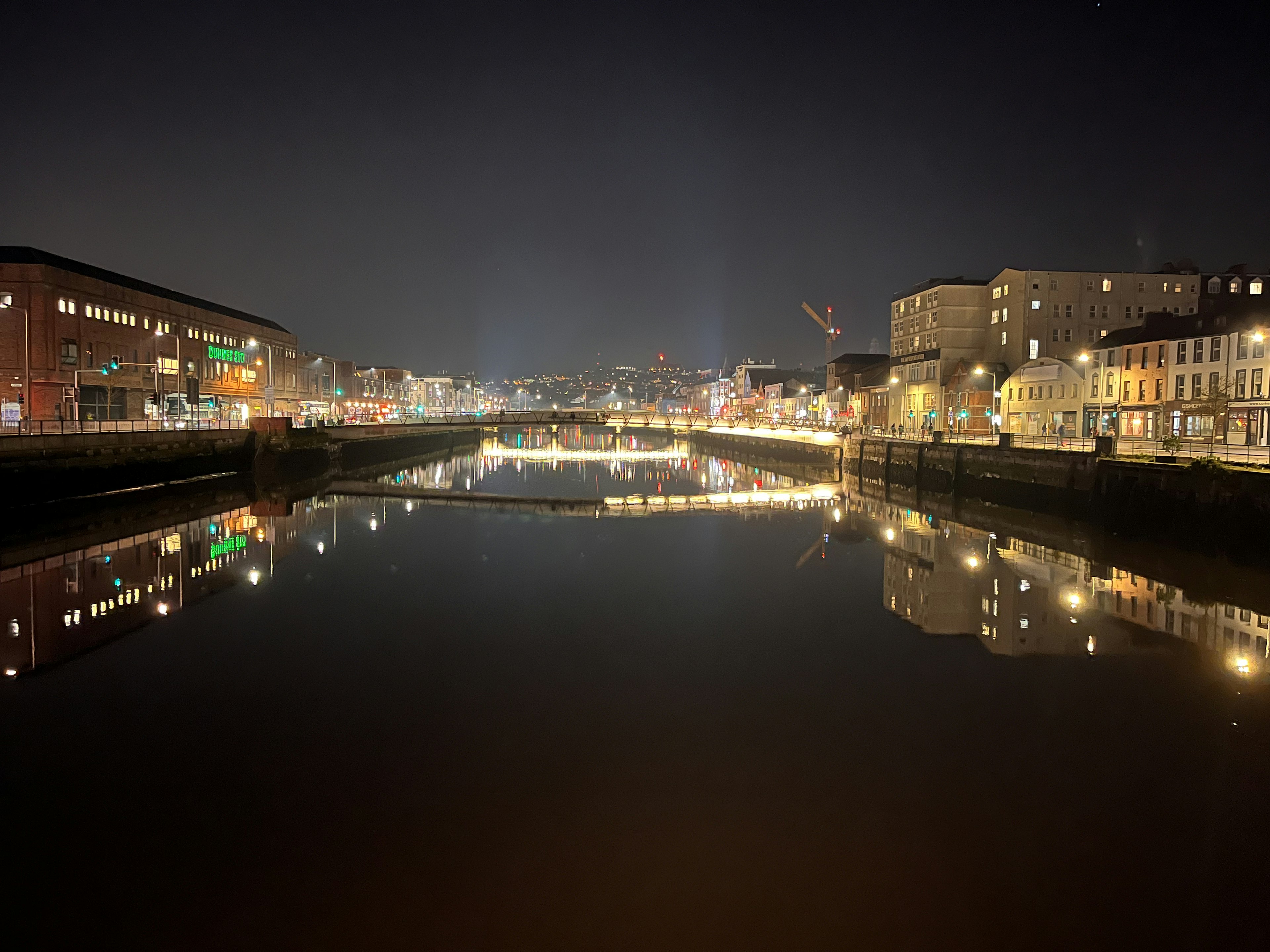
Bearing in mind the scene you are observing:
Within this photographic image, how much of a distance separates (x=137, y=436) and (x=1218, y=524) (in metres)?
49.1

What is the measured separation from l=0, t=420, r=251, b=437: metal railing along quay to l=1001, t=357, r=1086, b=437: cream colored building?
178 feet

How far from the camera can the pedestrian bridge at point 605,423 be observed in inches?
3059

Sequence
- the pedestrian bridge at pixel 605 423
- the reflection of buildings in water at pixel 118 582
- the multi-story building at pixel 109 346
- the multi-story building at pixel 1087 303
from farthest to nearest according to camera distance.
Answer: the pedestrian bridge at pixel 605 423
the multi-story building at pixel 1087 303
the multi-story building at pixel 109 346
the reflection of buildings in water at pixel 118 582

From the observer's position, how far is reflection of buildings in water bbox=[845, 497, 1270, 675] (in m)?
18.0

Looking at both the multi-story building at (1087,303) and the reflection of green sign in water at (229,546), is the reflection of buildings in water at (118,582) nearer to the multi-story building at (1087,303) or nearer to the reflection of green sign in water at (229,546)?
the reflection of green sign in water at (229,546)

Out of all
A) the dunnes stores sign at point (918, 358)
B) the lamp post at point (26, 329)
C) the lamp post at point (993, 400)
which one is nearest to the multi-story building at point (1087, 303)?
the lamp post at point (993, 400)

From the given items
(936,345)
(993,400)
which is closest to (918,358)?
(936,345)

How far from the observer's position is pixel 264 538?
33.0m

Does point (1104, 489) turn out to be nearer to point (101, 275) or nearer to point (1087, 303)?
point (1087, 303)

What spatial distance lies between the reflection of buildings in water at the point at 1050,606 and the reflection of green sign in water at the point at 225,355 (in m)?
75.6

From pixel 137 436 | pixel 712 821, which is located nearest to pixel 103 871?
pixel 712 821

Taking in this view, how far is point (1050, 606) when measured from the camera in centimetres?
2166

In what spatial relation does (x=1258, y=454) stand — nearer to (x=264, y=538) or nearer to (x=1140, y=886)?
(x=1140, y=886)

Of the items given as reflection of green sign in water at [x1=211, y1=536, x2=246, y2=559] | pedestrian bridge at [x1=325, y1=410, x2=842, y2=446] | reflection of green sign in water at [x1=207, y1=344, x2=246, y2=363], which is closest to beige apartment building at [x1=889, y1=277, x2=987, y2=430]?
pedestrian bridge at [x1=325, y1=410, x2=842, y2=446]
